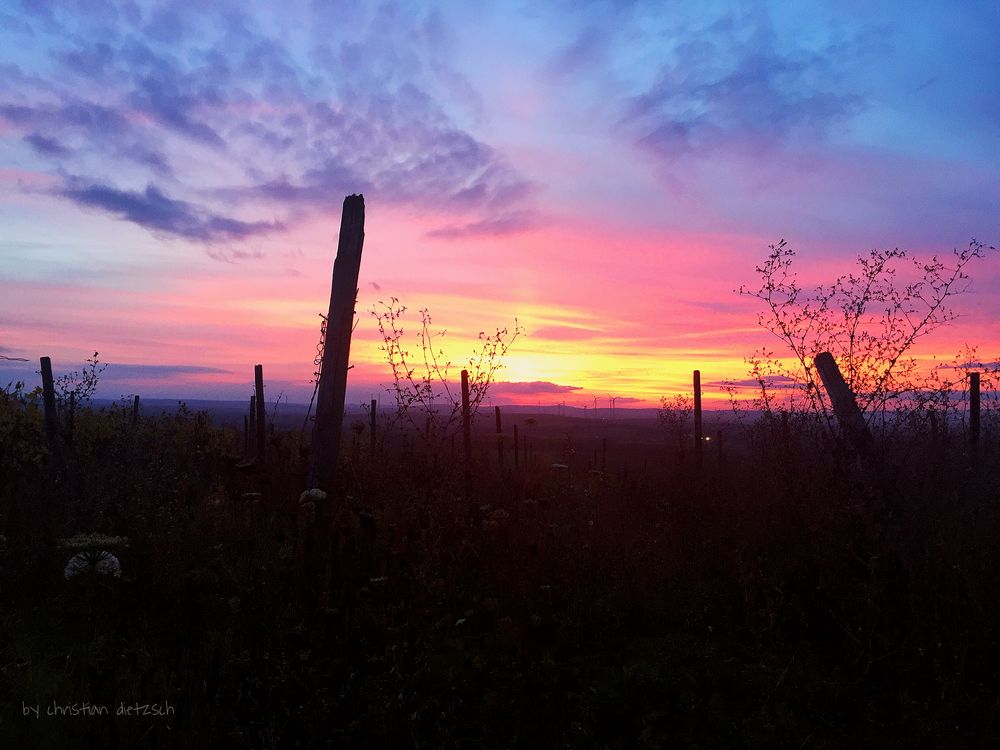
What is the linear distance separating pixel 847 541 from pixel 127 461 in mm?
7649

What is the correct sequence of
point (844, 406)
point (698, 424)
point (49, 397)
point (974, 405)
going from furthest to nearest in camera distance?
1. point (698, 424)
2. point (49, 397)
3. point (974, 405)
4. point (844, 406)

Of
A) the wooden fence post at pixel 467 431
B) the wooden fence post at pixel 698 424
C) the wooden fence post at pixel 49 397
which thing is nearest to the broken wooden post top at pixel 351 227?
the wooden fence post at pixel 467 431

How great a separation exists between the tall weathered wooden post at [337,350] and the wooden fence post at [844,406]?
184 inches

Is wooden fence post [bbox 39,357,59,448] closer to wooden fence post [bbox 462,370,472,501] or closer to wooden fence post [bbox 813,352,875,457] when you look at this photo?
wooden fence post [bbox 462,370,472,501]

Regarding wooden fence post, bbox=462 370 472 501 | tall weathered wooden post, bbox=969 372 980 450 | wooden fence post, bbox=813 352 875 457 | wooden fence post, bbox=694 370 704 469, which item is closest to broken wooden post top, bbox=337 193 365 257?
wooden fence post, bbox=462 370 472 501

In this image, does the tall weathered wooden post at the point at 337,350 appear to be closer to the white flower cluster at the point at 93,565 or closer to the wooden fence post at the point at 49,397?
the white flower cluster at the point at 93,565

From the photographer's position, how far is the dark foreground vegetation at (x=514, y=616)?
3.49m

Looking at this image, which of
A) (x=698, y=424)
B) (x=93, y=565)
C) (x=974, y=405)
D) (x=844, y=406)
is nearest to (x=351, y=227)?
Answer: (x=93, y=565)

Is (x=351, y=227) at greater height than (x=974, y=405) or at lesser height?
greater

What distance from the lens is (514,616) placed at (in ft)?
16.6

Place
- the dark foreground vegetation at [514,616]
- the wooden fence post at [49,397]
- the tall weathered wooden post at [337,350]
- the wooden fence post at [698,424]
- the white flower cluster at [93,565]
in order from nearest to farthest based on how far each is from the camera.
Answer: the dark foreground vegetation at [514,616] → the white flower cluster at [93,565] → the tall weathered wooden post at [337,350] → the wooden fence post at [49,397] → the wooden fence post at [698,424]

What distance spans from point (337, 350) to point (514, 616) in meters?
3.02

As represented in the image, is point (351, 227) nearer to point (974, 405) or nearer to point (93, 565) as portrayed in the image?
point (93, 565)

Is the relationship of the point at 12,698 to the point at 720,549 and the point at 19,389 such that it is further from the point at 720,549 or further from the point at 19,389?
the point at 19,389
